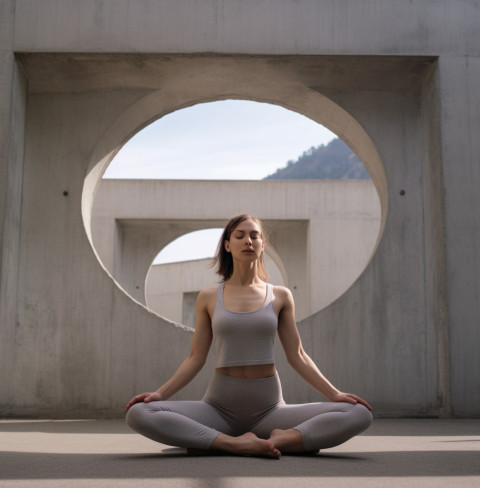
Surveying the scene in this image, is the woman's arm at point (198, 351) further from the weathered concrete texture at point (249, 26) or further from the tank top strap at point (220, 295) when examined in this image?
the weathered concrete texture at point (249, 26)

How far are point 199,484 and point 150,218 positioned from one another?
517 inches

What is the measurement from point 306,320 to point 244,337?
3674 mm

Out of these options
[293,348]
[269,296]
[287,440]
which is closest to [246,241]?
[269,296]

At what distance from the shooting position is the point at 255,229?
371 cm

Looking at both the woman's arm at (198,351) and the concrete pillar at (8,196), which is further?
the concrete pillar at (8,196)

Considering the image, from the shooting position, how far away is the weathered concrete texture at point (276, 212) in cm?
1558

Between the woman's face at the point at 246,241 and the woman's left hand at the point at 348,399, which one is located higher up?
the woman's face at the point at 246,241

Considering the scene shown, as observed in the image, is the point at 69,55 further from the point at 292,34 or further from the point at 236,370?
the point at 236,370

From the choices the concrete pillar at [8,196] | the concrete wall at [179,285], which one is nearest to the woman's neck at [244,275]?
the concrete pillar at [8,196]

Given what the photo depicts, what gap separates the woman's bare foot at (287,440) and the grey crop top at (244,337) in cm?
37

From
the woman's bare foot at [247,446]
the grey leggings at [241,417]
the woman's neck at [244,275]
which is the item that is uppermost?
the woman's neck at [244,275]

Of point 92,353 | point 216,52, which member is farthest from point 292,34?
point 92,353

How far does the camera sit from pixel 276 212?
15578 mm

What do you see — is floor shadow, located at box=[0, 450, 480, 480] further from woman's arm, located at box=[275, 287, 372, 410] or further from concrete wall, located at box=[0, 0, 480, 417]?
concrete wall, located at box=[0, 0, 480, 417]
